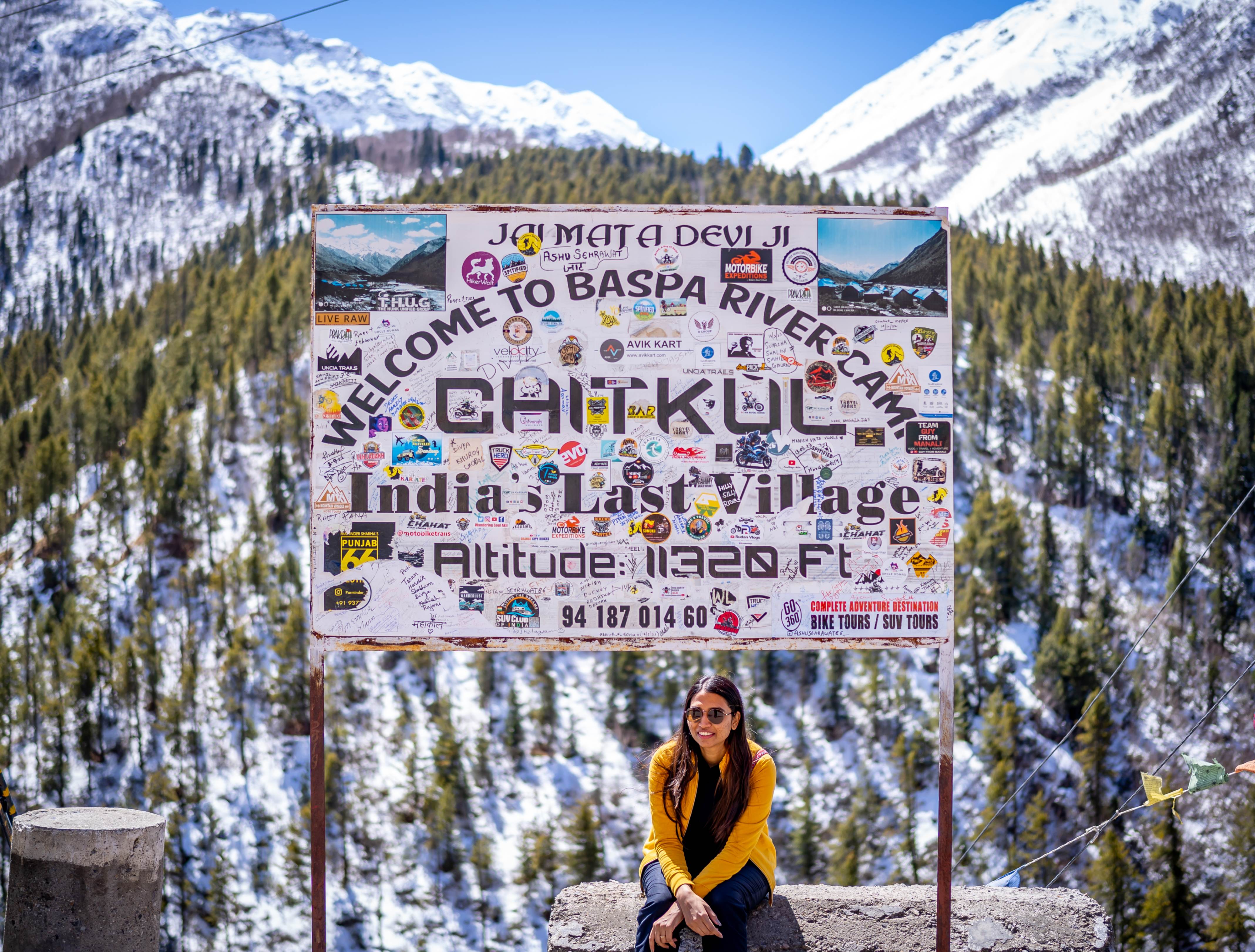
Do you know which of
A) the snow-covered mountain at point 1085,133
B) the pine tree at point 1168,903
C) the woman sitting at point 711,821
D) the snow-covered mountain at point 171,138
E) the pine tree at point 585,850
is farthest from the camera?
the snow-covered mountain at point 171,138

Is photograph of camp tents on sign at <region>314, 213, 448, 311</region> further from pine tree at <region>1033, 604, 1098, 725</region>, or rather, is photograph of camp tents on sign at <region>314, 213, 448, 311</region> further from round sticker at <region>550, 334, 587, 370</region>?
pine tree at <region>1033, 604, 1098, 725</region>

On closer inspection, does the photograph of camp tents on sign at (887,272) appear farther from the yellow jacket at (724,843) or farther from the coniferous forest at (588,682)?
the coniferous forest at (588,682)

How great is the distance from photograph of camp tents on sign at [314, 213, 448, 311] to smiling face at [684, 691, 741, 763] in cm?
181

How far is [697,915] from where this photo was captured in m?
3.04

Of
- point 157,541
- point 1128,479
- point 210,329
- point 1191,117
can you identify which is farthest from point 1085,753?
point 1191,117

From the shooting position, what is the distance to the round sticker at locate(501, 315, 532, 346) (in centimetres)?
381

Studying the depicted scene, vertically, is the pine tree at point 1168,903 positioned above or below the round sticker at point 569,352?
below

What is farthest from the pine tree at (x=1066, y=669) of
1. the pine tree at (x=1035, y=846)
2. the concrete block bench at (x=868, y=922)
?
the concrete block bench at (x=868, y=922)

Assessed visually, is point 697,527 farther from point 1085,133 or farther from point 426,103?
point 426,103

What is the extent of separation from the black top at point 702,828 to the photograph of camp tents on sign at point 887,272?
5.98 ft

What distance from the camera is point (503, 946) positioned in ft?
99.3

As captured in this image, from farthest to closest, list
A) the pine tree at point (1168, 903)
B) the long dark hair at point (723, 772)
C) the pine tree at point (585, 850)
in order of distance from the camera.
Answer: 1. the pine tree at point (585, 850)
2. the pine tree at point (1168, 903)
3. the long dark hair at point (723, 772)

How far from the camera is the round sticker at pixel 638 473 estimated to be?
379 centimetres

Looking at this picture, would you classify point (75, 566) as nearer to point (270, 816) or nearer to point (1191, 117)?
point (270, 816)
